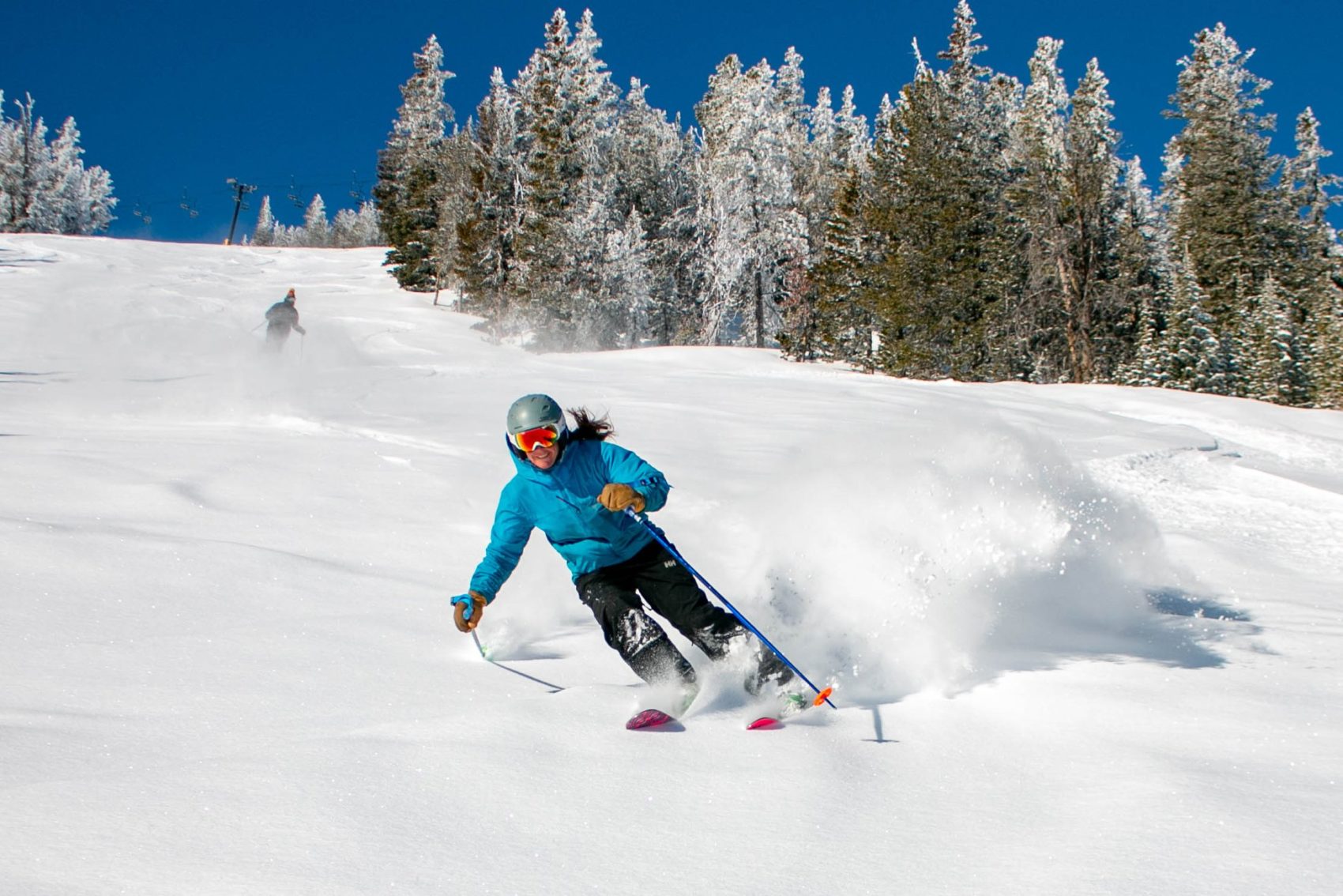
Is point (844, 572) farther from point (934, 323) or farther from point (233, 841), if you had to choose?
point (934, 323)

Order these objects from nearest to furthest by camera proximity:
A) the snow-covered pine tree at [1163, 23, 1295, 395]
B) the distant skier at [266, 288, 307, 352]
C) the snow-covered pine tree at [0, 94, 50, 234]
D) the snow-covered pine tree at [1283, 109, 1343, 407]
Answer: the distant skier at [266, 288, 307, 352]
the snow-covered pine tree at [1283, 109, 1343, 407]
the snow-covered pine tree at [1163, 23, 1295, 395]
the snow-covered pine tree at [0, 94, 50, 234]

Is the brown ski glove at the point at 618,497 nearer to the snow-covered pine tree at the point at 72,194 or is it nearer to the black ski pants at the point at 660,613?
the black ski pants at the point at 660,613

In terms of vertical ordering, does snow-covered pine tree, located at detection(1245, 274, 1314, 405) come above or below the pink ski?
above

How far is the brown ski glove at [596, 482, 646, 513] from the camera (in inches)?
160

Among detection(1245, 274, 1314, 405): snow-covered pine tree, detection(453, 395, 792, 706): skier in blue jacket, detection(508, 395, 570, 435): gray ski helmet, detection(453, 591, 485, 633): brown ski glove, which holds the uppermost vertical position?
detection(1245, 274, 1314, 405): snow-covered pine tree

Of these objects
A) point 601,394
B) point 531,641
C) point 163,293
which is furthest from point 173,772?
point 163,293

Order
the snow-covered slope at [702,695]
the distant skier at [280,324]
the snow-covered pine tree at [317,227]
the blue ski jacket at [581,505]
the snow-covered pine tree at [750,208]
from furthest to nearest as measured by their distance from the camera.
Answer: the snow-covered pine tree at [317,227]
the snow-covered pine tree at [750,208]
the distant skier at [280,324]
the blue ski jacket at [581,505]
the snow-covered slope at [702,695]

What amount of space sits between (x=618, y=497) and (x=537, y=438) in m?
0.49

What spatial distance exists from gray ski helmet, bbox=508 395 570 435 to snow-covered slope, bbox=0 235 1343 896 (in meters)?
1.13

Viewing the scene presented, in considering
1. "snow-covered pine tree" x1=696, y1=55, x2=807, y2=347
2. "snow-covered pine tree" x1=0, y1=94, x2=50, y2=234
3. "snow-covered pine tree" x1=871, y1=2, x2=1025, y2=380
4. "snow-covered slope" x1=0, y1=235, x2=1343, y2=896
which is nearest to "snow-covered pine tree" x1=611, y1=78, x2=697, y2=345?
"snow-covered pine tree" x1=696, y1=55, x2=807, y2=347

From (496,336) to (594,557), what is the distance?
33.4m

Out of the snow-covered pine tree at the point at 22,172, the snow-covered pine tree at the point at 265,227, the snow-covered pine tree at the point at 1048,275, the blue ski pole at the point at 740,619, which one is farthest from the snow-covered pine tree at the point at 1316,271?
the snow-covered pine tree at the point at 265,227

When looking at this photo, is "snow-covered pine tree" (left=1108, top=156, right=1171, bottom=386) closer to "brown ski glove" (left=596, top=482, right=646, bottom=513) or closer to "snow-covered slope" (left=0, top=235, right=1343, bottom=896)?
"snow-covered slope" (left=0, top=235, right=1343, bottom=896)

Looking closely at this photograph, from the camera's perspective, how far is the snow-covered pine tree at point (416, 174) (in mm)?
48500
